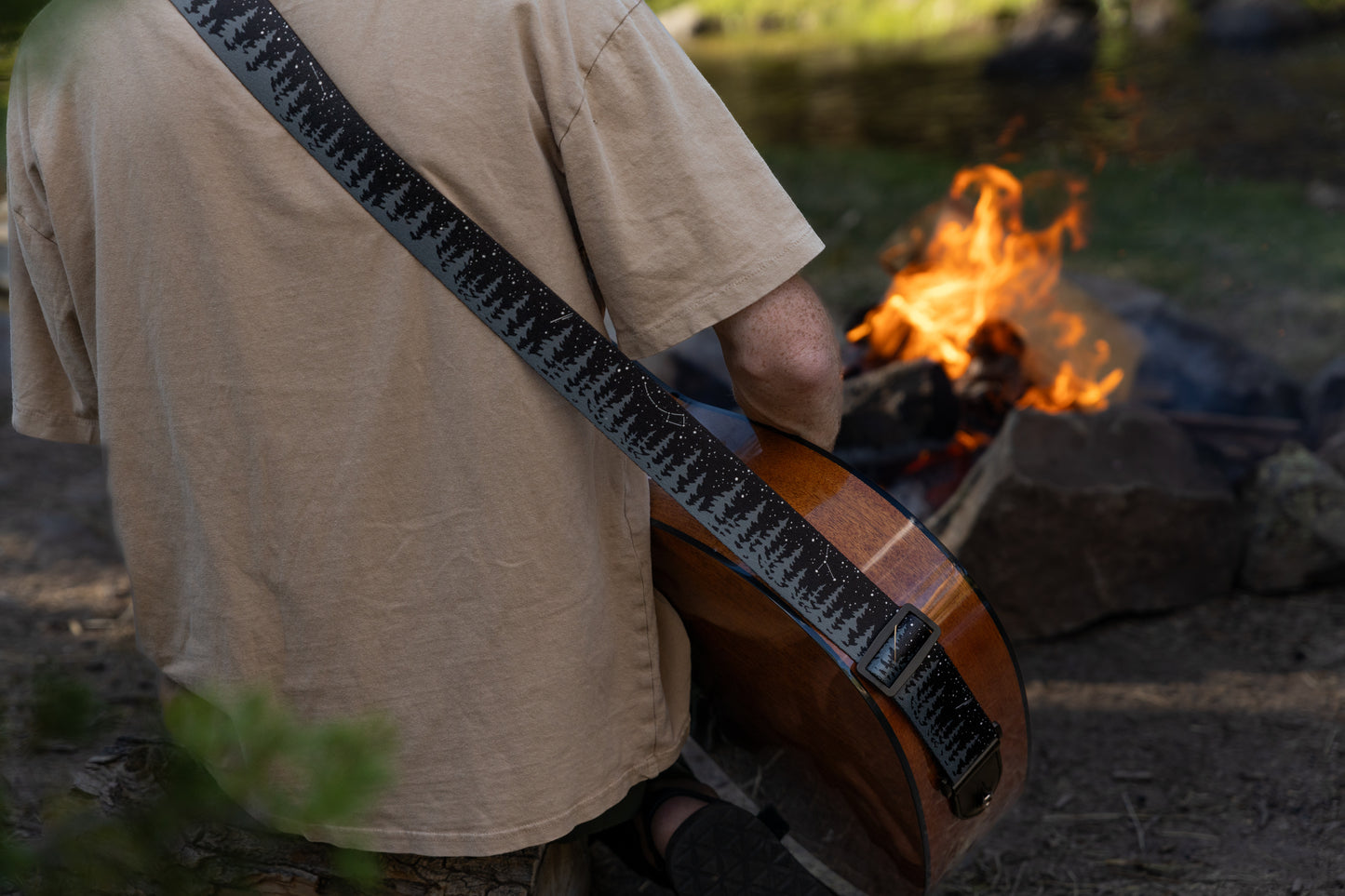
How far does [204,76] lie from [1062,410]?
8.44 ft

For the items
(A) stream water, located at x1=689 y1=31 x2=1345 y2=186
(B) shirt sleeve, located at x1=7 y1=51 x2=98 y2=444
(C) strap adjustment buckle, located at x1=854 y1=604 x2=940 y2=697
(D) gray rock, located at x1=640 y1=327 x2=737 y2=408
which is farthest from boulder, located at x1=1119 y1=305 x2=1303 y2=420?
(A) stream water, located at x1=689 y1=31 x2=1345 y2=186

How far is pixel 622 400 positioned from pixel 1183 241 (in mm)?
5814

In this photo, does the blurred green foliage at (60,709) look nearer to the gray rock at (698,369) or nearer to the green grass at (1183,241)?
the gray rock at (698,369)

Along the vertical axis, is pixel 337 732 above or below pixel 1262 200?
above

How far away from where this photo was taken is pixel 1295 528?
311 centimetres

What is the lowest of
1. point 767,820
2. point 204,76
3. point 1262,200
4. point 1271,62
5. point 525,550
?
point 1271,62

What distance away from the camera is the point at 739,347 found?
4.80 ft

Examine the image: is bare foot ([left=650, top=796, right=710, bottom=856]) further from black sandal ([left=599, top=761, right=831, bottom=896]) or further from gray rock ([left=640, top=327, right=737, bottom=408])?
gray rock ([left=640, top=327, right=737, bottom=408])

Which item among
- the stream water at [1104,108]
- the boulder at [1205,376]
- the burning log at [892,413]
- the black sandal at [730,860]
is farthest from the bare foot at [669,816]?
the stream water at [1104,108]

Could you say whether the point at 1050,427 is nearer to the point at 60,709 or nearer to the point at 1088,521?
the point at 1088,521

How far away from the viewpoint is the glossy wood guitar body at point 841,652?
161 centimetres

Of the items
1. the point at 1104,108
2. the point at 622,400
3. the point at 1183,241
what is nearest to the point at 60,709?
the point at 622,400

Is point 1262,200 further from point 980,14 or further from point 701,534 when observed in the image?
point 980,14

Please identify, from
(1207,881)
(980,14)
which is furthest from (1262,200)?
(980,14)
